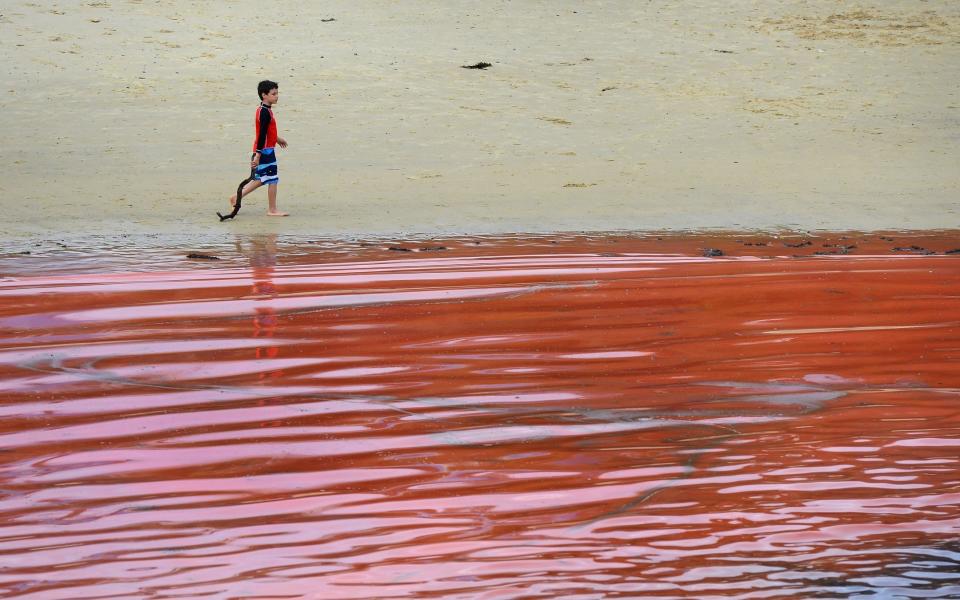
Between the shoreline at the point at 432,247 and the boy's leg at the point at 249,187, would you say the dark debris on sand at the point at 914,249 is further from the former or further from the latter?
the boy's leg at the point at 249,187

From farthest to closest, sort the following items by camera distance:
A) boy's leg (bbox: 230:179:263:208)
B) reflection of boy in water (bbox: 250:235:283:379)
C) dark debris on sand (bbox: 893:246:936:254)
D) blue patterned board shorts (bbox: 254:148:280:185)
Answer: blue patterned board shorts (bbox: 254:148:280:185) → boy's leg (bbox: 230:179:263:208) → dark debris on sand (bbox: 893:246:936:254) → reflection of boy in water (bbox: 250:235:283:379)

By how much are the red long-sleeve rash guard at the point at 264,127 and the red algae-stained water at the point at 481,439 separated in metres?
3.45

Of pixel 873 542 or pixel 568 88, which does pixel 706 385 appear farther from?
pixel 568 88

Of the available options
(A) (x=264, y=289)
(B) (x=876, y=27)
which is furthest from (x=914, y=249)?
(B) (x=876, y=27)

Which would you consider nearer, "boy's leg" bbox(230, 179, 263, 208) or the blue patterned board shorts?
"boy's leg" bbox(230, 179, 263, 208)

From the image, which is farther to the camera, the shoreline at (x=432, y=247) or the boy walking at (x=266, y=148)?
the boy walking at (x=266, y=148)

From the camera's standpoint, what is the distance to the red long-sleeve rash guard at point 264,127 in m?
10.7

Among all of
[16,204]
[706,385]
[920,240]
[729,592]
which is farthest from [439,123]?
[729,592]

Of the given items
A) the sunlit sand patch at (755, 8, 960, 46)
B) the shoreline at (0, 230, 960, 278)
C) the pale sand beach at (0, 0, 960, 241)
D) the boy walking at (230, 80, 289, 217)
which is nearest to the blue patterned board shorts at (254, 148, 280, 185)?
the boy walking at (230, 80, 289, 217)

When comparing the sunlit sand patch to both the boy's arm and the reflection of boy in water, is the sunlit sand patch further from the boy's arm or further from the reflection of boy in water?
the reflection of boy in water

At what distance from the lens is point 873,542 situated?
3287mm

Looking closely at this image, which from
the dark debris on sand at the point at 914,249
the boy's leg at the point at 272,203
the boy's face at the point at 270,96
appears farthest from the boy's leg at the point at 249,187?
the dark debris on sand at the point at 914,249

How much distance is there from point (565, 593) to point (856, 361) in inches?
108

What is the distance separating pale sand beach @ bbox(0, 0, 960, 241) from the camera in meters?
A: 11.3
